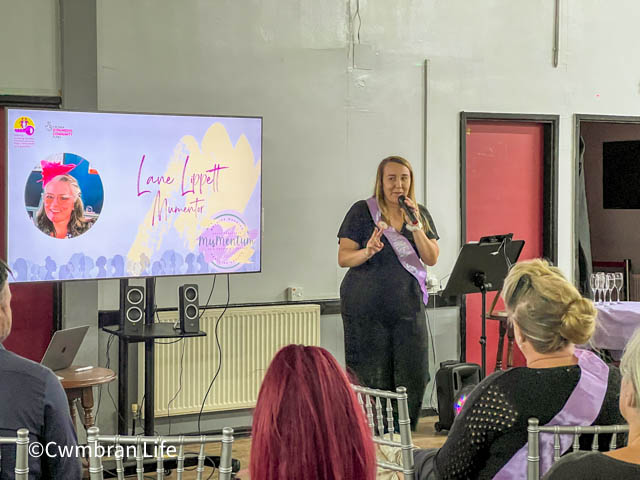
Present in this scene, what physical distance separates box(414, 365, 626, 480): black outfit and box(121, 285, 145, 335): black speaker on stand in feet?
7.68

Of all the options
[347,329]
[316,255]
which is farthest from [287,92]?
[347,329]

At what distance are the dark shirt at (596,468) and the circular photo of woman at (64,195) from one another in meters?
3.01

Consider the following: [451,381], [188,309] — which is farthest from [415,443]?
[188,309]

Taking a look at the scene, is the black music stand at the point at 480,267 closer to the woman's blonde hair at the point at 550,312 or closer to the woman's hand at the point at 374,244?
the woman's hand at the point at 374,244

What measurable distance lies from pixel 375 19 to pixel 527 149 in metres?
1.45

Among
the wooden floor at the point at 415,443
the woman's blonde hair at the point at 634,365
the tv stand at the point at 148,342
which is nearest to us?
the woman's blonde hair at the point at 634,365

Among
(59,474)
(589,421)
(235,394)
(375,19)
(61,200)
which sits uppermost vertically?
(375,19)

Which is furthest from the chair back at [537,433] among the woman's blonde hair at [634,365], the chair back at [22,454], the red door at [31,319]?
the red door at [31,319]

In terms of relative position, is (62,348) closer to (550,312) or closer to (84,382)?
(84,382)

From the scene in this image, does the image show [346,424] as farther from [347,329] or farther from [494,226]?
[494,226]

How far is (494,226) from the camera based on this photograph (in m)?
5.98

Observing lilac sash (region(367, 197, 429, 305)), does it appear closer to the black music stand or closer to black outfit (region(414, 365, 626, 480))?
the black music stand

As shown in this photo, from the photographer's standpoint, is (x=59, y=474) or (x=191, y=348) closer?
(x=59, y=474)

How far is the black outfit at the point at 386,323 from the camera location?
470 centimetres
